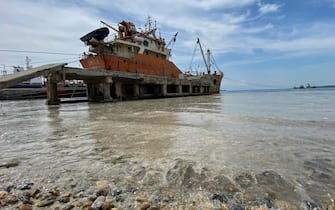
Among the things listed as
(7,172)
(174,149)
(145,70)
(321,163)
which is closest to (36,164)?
(7,172)

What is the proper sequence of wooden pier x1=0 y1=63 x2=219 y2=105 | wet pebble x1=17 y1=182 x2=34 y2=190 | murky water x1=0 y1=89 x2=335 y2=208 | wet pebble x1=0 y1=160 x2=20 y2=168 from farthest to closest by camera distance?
wooden pier x1=0 y1=63 x2=219 y2=105 → wet pebble x1=0 y1=160 x2=20 y2=168 → murky water x1=0 y1=89 x2=335 y2=208 → wet pebble x1=17 y1=182 x2=34 y2=190

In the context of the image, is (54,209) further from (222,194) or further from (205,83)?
(205,83)

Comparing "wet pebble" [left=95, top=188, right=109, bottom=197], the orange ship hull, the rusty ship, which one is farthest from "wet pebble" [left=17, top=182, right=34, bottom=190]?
the orange ship hull

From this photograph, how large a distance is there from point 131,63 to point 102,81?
22.1 ft

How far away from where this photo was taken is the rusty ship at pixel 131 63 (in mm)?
22875

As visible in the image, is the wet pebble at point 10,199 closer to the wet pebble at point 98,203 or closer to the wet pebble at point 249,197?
the wet pebble at point 98,203

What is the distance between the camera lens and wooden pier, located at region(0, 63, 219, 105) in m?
14.3

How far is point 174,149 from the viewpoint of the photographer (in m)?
3.88

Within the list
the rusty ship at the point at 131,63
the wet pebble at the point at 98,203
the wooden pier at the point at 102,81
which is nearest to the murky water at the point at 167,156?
the wet pebble at the point at 98,203

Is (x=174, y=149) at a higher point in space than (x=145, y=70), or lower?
lower

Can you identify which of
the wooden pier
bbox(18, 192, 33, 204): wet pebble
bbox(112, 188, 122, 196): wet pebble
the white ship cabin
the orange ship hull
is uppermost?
the white ship cabin

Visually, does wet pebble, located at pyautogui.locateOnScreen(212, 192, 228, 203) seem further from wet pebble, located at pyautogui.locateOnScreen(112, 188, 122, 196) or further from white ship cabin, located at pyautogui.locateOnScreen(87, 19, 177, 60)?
white ship cabin, located at pyautogui.locateOnScreen(87, 19, 177, 60)

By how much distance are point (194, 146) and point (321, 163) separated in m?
1.95

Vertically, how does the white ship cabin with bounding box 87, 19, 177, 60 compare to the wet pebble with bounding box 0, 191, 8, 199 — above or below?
above
